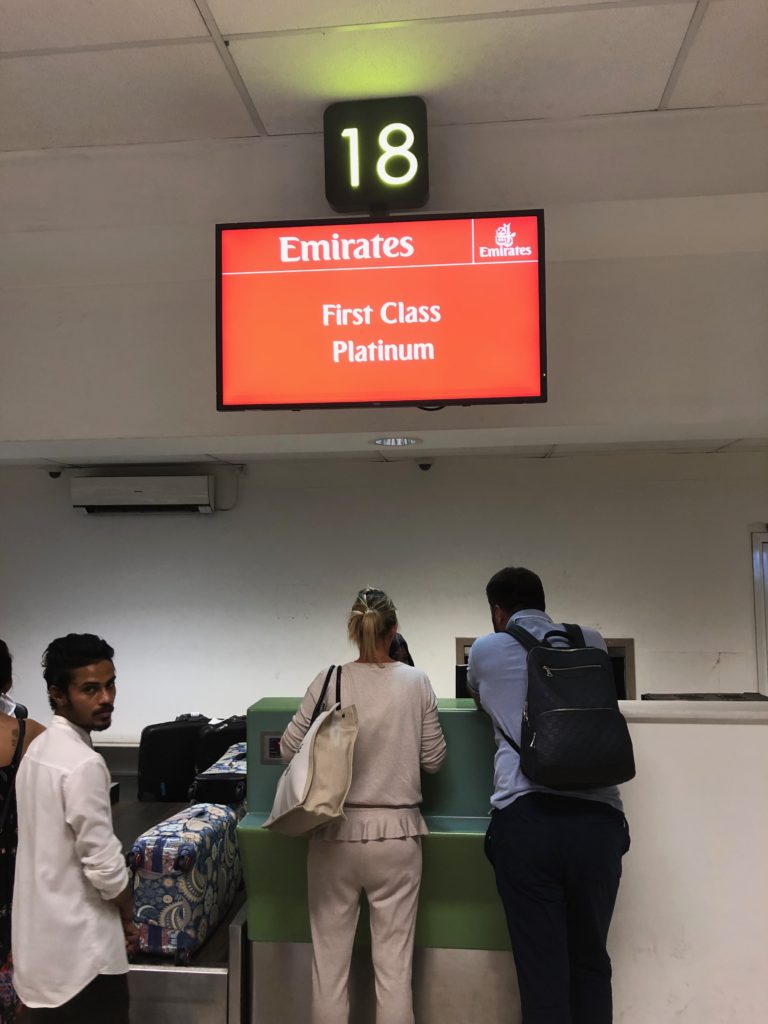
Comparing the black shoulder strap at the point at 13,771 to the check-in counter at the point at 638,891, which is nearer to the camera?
the black shoulder strap at the point at 13,771

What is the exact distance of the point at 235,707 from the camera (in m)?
5.00

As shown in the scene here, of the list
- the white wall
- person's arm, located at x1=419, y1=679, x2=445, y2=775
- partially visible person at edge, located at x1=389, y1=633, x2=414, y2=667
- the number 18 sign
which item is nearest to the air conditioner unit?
the white wall

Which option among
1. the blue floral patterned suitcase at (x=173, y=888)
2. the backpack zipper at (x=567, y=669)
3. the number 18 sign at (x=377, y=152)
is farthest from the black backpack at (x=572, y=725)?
the number 18 sign at (x=377, y=152)

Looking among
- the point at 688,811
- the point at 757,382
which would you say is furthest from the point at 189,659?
the point at 757,382

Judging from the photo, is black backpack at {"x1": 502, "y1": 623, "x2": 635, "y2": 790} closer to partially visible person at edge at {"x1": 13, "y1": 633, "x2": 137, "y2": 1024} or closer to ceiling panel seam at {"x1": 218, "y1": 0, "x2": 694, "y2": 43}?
partially visible person at edge at {"x1": 13, "y1": 633, "x2": 137, "y2": 1024}

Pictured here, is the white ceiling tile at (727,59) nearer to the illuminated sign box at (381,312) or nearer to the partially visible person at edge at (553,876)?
the illuminated sign box at (381,312)

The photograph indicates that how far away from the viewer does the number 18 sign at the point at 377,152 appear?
2.33 metres

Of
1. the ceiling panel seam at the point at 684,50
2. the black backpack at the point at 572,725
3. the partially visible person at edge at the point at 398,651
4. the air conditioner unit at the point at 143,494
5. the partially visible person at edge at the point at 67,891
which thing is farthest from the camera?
the air conditioner unit at the point at 143,494

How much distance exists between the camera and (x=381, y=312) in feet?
7.18

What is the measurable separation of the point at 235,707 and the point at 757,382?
3.80m

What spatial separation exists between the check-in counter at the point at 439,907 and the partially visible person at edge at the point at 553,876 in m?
0.28

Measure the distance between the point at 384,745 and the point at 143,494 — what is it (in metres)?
3.43

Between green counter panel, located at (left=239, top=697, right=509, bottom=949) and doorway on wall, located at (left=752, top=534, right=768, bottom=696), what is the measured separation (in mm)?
2992

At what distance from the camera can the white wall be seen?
4664mm
